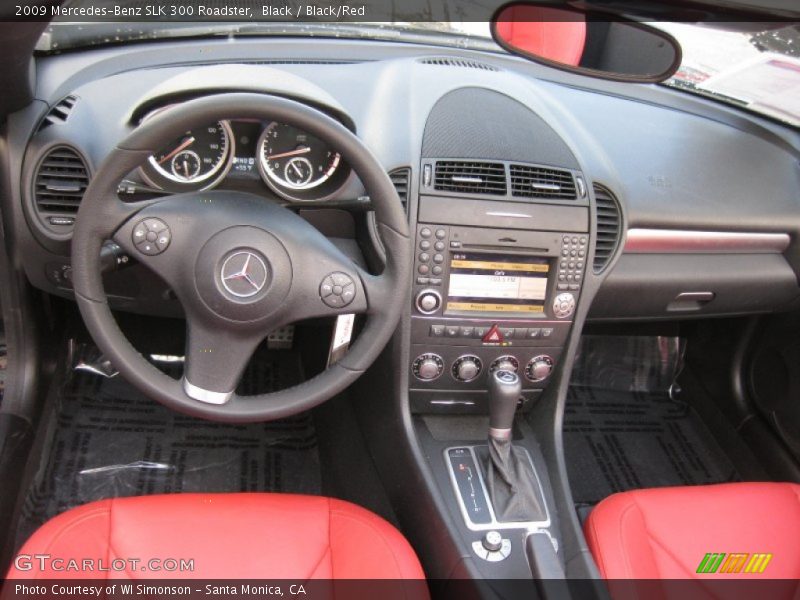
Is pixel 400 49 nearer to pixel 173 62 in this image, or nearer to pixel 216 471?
pixel 173 62

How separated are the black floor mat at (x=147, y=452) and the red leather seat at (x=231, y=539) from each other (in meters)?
0.78

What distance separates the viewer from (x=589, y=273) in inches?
74.0

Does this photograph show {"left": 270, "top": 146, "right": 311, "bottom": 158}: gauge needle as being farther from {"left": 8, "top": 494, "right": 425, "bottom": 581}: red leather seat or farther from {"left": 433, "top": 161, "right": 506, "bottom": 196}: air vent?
{"left": 8, "top": 494, "right": 425, "bottom": 581}: red leather seat

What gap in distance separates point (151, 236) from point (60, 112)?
1.80ft

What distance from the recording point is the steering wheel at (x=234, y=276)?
4.51ft

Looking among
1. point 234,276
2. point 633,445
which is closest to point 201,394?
point 234,276

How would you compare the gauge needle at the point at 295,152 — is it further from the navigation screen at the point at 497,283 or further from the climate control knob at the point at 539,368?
the climate control knob at the point at 539,368

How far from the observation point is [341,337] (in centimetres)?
156

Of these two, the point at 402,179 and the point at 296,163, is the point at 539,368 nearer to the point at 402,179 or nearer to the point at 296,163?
the point at 402,179

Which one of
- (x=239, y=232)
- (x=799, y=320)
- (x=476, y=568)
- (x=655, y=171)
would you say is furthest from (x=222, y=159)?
(x=799, y=320)

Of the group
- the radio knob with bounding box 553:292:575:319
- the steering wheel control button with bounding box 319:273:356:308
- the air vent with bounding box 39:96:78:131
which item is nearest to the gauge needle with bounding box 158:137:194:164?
the air vent with bounding box 39:96:78:131

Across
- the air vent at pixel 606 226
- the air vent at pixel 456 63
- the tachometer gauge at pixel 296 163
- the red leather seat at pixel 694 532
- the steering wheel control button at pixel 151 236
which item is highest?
the air vent at pixel 456 63

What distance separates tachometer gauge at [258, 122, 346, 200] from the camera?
1.64 meters

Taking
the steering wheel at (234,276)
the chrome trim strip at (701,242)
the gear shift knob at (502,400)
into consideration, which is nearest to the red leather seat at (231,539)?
the steering wheel at (234,276)
